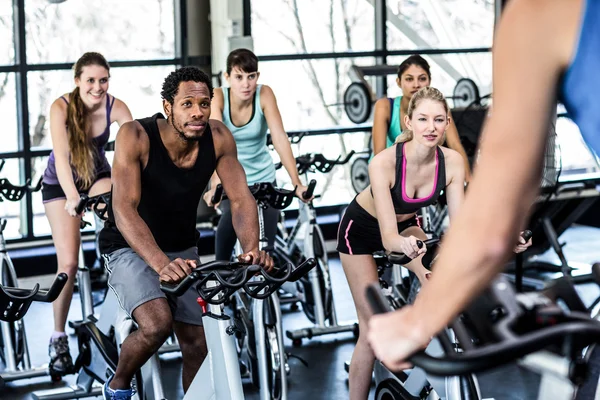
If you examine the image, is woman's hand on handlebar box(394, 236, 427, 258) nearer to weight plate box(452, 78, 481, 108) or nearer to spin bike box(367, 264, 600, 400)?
spin bike box(367, 264, 600, 400)

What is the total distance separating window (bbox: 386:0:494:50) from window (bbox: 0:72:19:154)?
10.5ft

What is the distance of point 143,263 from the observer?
319cm

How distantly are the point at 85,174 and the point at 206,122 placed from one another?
4.77 feet

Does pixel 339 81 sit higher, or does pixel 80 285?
pixel 339 81

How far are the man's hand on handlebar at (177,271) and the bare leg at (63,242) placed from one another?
6.26 feet

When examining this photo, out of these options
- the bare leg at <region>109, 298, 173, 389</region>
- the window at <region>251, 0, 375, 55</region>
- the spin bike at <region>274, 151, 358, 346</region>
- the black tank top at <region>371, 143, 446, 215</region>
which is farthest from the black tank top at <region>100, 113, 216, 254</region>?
the window at <region>251, 0, 375, 55</region>

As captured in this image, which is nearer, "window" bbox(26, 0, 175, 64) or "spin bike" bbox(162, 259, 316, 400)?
"spin bike" bbox(162, 259, 316, 400)

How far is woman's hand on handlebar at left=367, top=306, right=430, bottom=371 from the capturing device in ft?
2.99

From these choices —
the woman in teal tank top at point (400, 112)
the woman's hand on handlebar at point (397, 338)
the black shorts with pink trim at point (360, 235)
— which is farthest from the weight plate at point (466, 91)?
the woman's hand on handlebar at point (397, 338)

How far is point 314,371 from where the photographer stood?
471 centimetres

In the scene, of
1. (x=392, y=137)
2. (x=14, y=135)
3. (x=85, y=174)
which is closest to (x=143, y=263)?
(x=85, y=174)

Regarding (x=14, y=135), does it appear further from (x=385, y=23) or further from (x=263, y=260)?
(x=263, y=260)

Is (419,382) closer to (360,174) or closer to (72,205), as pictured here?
(72,205)

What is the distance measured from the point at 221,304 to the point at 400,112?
207 centimetres
